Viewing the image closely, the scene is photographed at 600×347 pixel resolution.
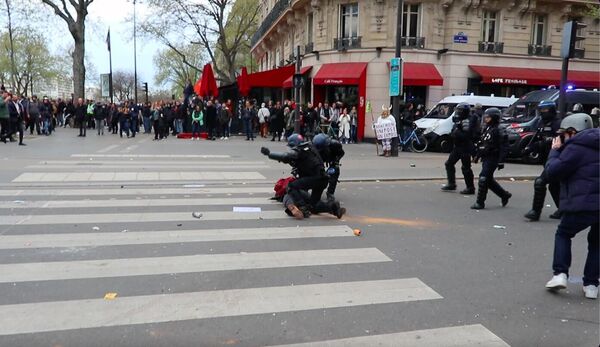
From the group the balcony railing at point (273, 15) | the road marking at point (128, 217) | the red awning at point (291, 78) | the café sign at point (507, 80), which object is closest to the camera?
the road marking at point (128, 217)

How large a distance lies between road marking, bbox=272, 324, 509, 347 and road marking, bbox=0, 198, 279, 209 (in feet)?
16.5

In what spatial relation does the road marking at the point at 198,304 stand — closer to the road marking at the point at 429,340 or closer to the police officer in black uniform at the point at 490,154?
the road marking at the point at 429,340

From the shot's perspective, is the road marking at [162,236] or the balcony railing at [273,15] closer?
the road marking at [162,236]

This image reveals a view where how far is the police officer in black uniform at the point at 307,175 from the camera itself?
7.65 metres

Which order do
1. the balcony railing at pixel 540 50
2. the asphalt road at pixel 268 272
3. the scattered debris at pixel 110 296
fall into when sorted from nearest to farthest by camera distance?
the asphalt road at pixel 268 272 < the scattered debris at pixel 110 296 < the balcony railing at pixel 540 50

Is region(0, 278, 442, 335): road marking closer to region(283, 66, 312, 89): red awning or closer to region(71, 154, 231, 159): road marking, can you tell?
region(71, 154, 231, 159): road marking

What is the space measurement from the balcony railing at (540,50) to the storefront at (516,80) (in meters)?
0.80

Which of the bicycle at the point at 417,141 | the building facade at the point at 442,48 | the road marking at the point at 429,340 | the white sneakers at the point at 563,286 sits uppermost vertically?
the building facade at the point at 442,48

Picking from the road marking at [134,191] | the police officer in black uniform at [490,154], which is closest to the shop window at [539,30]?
the police officer in black uniform at [490,154]

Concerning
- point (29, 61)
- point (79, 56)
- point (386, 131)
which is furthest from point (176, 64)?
point (386, 131)

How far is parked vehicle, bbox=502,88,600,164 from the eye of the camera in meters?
15.8

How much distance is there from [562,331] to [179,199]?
6.27m

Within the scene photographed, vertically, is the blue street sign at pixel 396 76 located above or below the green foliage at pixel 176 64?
below

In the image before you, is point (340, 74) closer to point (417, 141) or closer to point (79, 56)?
point (417, 141)
